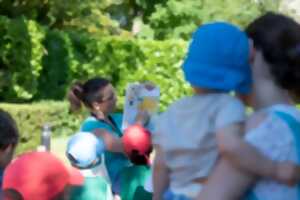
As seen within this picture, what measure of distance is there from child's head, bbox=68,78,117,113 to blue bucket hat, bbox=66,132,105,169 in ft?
1.72

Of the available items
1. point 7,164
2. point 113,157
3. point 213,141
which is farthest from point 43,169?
point 113,157

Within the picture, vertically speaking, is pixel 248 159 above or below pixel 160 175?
above

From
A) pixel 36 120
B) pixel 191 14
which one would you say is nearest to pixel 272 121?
pixel 36 120

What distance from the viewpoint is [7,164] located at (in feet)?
11.7

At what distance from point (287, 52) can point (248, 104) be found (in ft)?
0.73

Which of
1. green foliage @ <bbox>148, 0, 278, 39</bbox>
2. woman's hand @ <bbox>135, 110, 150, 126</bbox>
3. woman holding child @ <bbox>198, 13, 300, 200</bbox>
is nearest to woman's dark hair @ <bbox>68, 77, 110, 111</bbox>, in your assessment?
woman's hand @ <bbox>135, 110, 150, 126</bbox>

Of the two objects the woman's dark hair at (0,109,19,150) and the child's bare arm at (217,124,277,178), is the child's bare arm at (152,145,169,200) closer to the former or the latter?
the child's bare arm at (217,124,277,178)

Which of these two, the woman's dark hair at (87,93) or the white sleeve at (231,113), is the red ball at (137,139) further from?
the white sleeve at (231,113)

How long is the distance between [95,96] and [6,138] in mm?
1580

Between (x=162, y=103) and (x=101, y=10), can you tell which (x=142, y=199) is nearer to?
(x=162, y=103)

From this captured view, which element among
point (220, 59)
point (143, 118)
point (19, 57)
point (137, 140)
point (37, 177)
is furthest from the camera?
point (19, 57)

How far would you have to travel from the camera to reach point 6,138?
11.6 feet

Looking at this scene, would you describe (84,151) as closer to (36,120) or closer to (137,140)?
(137,140)

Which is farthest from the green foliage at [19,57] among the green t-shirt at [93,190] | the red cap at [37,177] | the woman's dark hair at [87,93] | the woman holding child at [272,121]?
the woman holding child at [272,121]
